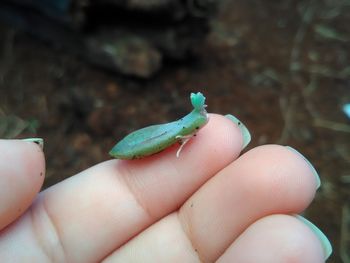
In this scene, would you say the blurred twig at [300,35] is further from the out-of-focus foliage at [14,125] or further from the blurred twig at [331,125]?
the out-of-focus foliage at [14,125]

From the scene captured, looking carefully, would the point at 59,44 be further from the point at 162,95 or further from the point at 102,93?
the point at 162,95

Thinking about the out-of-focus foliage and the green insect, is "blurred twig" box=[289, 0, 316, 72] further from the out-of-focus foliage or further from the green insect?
the green insect

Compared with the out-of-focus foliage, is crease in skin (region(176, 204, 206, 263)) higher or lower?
higher

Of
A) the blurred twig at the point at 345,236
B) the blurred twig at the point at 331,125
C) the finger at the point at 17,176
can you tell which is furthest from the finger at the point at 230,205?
the blurred twig at the point at 331,125

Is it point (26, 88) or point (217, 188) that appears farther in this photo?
point (26, 88)

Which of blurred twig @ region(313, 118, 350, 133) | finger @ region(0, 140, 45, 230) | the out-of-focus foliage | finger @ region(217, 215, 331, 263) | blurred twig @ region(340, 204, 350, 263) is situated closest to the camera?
finger @ region(217, 215, 331, 263)

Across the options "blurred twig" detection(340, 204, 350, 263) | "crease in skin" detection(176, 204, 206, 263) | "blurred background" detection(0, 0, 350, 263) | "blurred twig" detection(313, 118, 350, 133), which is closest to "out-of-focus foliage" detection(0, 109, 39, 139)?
"blurred background" detection(0, 0, 350, 263)

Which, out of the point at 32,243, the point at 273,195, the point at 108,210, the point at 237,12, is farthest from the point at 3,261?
the point at 237,12

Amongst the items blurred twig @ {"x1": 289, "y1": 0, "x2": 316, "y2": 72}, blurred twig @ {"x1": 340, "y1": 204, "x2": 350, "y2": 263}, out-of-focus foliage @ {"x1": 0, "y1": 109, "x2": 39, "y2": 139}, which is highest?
blurred twig @ {"x1": 289, "y1": 0, "x2": 316, "y2": 72}
